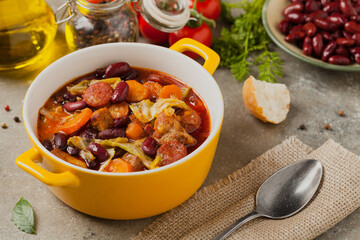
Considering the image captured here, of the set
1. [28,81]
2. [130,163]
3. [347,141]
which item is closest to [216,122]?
[130,163]

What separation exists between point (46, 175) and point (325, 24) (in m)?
2.28

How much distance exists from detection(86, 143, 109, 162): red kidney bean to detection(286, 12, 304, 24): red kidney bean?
1939 mm

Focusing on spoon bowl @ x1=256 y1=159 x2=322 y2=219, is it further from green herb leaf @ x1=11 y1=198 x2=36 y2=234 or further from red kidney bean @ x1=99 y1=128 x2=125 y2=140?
green herb leaf @ x1=11 y1=198 x2=36 y2=234

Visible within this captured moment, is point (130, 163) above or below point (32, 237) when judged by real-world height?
above

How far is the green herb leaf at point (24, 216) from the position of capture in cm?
233

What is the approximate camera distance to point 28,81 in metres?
3.17

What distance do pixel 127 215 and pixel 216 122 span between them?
630mm

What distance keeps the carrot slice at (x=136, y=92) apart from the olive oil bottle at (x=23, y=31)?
956 millimetres

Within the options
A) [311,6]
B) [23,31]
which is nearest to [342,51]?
[311,6]

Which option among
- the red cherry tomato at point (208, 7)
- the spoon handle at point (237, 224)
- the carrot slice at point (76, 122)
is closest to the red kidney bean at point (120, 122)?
the carrot slice at point (76, 122)

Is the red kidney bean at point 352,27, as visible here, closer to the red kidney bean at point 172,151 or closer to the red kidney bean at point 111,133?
the red kidney bean at point 172,151

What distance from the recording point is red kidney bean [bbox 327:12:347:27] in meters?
3.32

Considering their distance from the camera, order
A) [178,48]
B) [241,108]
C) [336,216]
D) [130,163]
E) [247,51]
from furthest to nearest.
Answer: [247,51] → [241,108] → [178,48] → [336,216] → [130,163]

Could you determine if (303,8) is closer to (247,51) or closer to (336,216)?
(247,51)
